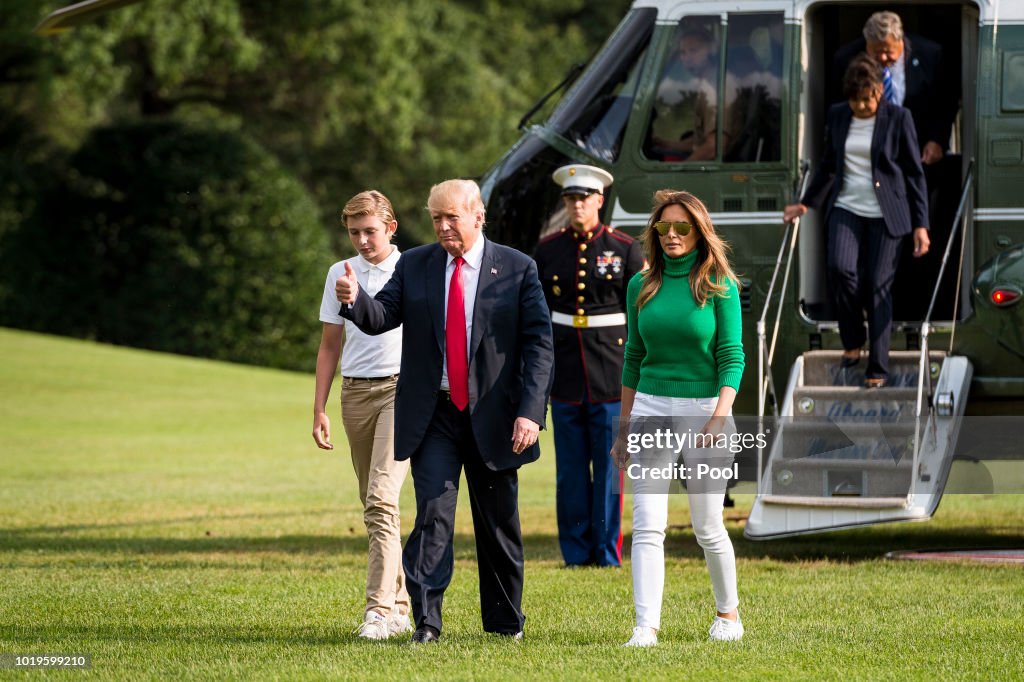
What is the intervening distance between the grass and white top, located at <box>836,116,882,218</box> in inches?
78.1

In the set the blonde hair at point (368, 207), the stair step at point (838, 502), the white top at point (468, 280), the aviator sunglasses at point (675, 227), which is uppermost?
the blonde hair at point (368, 207)

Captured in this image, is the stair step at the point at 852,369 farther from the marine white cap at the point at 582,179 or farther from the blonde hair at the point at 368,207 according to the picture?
the blonde hair at the point at 368,207

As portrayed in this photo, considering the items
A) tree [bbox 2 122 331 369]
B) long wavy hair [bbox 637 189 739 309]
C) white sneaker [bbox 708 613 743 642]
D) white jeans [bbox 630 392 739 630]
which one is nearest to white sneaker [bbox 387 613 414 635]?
white jeans [bbox 630 392 739 630]

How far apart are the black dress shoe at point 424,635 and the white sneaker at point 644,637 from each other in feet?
2.62

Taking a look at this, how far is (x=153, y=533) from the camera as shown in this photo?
10.9 meters

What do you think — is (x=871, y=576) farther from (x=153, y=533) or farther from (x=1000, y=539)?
(x=153, y=533)

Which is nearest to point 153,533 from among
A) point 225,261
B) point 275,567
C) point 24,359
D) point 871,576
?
point 275,567

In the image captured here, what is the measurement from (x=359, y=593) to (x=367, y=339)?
1.60 m

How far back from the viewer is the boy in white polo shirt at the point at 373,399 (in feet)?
22.3

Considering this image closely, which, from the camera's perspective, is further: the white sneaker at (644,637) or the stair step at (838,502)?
the stair step at (838,502)

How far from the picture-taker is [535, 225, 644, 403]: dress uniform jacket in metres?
9.17

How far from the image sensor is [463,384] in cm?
643

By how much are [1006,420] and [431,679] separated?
479 cm

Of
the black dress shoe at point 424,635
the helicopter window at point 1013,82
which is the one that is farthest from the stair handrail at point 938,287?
the black dress shoe at point 424,635
